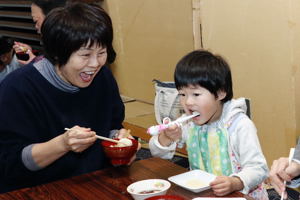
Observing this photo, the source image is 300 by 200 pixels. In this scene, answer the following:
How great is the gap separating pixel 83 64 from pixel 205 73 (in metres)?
0.51

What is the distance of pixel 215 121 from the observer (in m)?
1.84

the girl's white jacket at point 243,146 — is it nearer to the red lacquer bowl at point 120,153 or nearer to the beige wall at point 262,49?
the red lacquer bowl at point 120,153

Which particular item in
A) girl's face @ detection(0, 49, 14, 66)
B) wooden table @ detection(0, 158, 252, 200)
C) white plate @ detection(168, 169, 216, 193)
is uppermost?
girl's face @ detection(0, 49, 14, 66)

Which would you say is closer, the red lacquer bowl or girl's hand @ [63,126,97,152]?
girl's hand @ [63,126,97,152]

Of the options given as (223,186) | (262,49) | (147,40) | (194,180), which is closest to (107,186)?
(194,180)

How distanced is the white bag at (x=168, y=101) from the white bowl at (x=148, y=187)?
211cm

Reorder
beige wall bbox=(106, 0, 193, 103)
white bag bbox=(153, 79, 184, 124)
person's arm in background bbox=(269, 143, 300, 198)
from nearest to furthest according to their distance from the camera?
person's arm in background bbox=(269, 143, 300, 198) → white bag bbox=(153, 79, 184, 124) → beige wall bbox=(106, 0, 193, 103)

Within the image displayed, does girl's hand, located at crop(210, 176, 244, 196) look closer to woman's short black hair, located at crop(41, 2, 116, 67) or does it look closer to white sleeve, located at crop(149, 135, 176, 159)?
white sleeve, located at crop(149, 135, 176, 159)

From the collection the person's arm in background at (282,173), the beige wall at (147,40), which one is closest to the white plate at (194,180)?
the person's arm in background at (282,173)

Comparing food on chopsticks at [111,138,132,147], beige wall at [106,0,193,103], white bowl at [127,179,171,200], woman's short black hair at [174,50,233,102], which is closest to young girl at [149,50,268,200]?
woman's short black hair at [174,50,233,102]

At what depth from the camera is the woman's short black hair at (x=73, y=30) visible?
67.8 inches

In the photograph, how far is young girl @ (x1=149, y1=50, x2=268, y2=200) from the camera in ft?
5.62

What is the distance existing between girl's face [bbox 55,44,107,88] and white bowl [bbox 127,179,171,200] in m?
0.54

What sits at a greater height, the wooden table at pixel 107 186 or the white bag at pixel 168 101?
the wooden table at pixel 107 186
